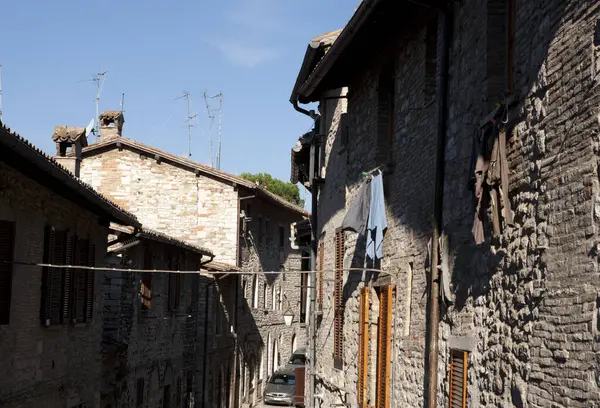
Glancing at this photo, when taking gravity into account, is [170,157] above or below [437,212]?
above

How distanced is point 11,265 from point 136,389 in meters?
9.19

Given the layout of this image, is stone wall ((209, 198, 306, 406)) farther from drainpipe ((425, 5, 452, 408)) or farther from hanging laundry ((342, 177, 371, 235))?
drainpipe ((425, 5, 452, 408))

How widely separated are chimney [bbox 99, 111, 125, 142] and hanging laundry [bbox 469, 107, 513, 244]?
24745mm

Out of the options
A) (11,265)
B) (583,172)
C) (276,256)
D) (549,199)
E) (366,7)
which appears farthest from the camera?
(276,256)

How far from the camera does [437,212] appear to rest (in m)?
9.90

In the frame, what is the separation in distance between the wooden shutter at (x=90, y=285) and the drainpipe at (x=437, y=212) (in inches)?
324

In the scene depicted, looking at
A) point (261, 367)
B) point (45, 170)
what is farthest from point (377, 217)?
point (261, 367)

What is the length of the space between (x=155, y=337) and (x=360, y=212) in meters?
11.0

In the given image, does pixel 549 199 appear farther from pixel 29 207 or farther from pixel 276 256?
pixel 276 256

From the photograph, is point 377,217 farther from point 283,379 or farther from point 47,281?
point 283,379

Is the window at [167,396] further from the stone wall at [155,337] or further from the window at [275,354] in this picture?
the window at [275,354]

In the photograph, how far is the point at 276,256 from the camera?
130 feet

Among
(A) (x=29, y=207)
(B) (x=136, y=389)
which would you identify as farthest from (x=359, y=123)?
(B) (x=136, y=389)

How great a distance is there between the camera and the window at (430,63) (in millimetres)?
11070
